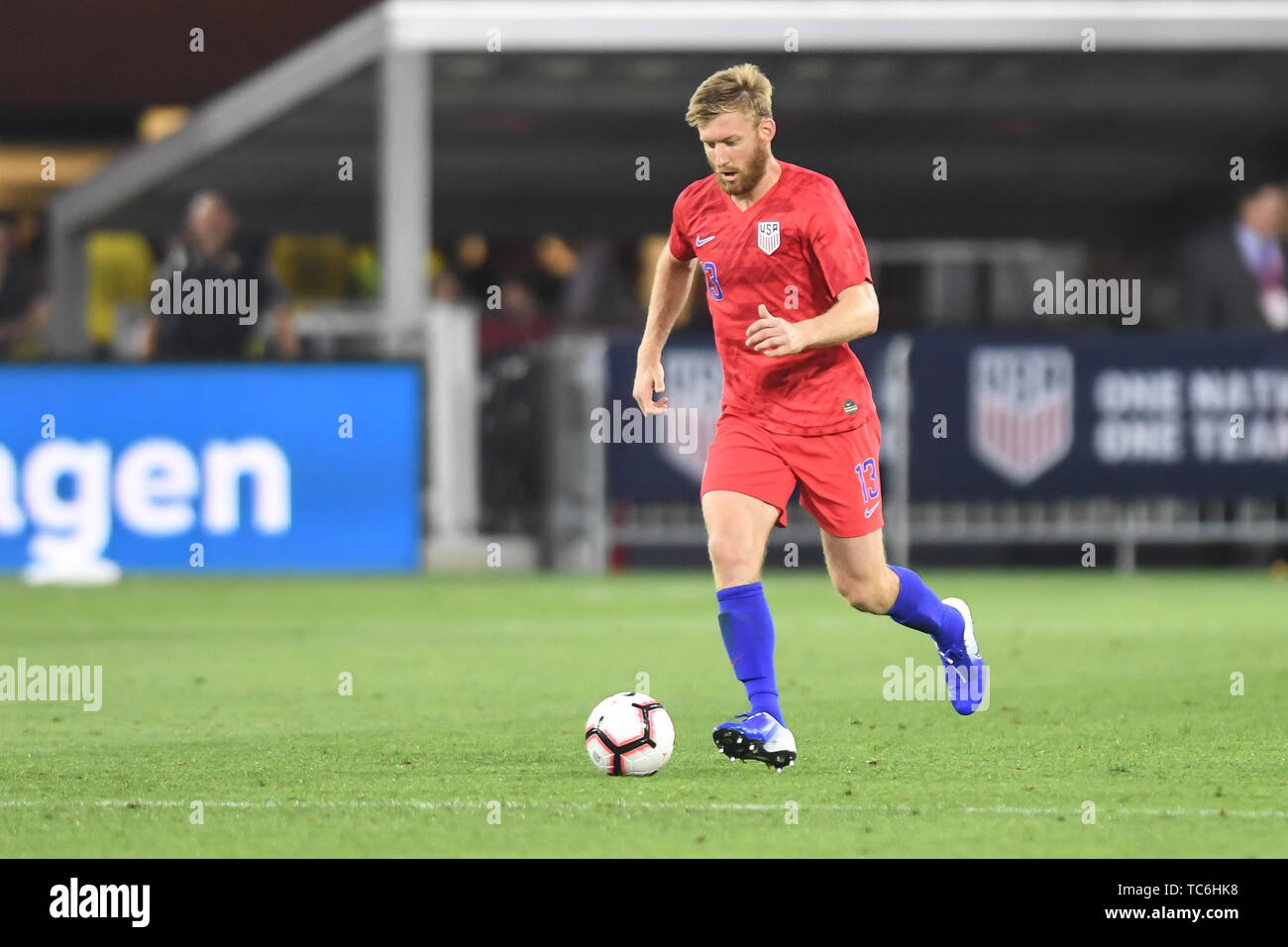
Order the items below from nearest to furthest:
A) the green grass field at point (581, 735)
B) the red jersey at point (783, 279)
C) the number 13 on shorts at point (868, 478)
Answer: the green grass field at point (581, 735), the red jersey at point (783, 279), the number 13 on shorts at point (868, 478)

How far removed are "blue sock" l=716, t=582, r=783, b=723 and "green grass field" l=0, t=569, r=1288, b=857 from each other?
0.95 feet

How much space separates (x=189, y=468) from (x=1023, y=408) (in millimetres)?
6029

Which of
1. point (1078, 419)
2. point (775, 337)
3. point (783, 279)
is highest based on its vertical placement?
point (783, 279)

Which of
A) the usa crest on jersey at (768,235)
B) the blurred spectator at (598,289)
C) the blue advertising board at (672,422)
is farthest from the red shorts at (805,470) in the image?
the blurred spectator at (598,289)

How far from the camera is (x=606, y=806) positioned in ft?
20.4

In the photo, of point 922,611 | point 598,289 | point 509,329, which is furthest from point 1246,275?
point 922,611

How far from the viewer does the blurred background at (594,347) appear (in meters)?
16.2

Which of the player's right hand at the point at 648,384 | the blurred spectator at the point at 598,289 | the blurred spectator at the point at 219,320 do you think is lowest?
the player's right hand at the point at 648,384

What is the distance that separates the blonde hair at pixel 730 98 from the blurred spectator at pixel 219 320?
9.71m

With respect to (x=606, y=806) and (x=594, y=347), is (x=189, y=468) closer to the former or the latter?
(x=594, y=347)


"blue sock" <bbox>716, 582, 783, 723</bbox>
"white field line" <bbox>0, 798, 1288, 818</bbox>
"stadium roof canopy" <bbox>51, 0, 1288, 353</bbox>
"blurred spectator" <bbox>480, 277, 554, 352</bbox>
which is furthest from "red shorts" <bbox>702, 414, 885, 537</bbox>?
"blurred spectator" <bbox>480, 277, 554, 352</bbox>

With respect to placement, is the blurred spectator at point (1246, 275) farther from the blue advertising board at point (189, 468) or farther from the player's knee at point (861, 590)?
the player's knee at point (861, 590)

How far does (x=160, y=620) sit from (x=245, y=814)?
7126 mm

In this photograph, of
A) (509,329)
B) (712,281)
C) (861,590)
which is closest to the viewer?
(712,281)
